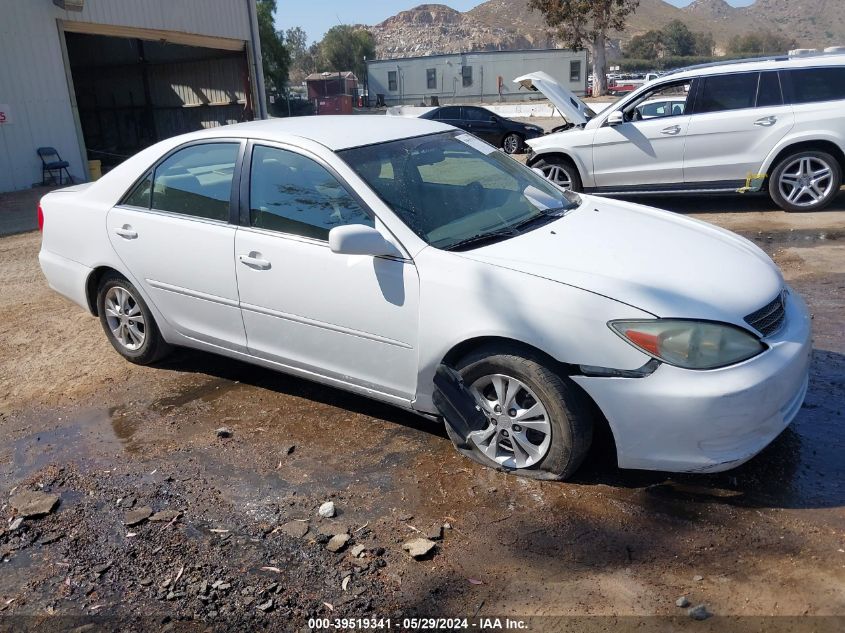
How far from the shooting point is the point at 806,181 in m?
8.95

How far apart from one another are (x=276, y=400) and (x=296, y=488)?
1.11 m

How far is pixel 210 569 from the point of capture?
3074 mm

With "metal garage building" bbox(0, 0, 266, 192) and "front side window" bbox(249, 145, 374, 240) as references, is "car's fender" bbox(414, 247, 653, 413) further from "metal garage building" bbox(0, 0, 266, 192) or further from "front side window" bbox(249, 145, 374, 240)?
"metal garage building" bbox(0, 0, 266, 192)

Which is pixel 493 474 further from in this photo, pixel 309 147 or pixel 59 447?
pixel 59 447

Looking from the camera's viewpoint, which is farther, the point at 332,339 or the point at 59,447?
the point at 59,447

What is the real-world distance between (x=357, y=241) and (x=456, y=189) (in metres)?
0.96

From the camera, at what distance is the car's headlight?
3.11m

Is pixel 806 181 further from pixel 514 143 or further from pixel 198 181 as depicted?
pixel 514 143

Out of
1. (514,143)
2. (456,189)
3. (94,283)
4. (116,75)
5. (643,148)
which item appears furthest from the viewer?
(116,75)

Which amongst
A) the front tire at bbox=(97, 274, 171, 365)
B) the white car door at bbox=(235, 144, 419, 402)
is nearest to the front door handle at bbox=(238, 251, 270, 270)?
the white car door at bbox=(235, 144, 419, 402)

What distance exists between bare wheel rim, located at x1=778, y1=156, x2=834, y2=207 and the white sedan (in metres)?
5.61

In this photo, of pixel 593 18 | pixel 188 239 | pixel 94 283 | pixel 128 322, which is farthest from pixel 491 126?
pixel 593 18

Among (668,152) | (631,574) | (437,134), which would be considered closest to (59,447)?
(437,134)

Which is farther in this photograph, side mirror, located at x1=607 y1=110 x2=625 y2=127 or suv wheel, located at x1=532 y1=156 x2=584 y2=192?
suv wheel, located at x1=532 y1=156 x2=584 y2=192
